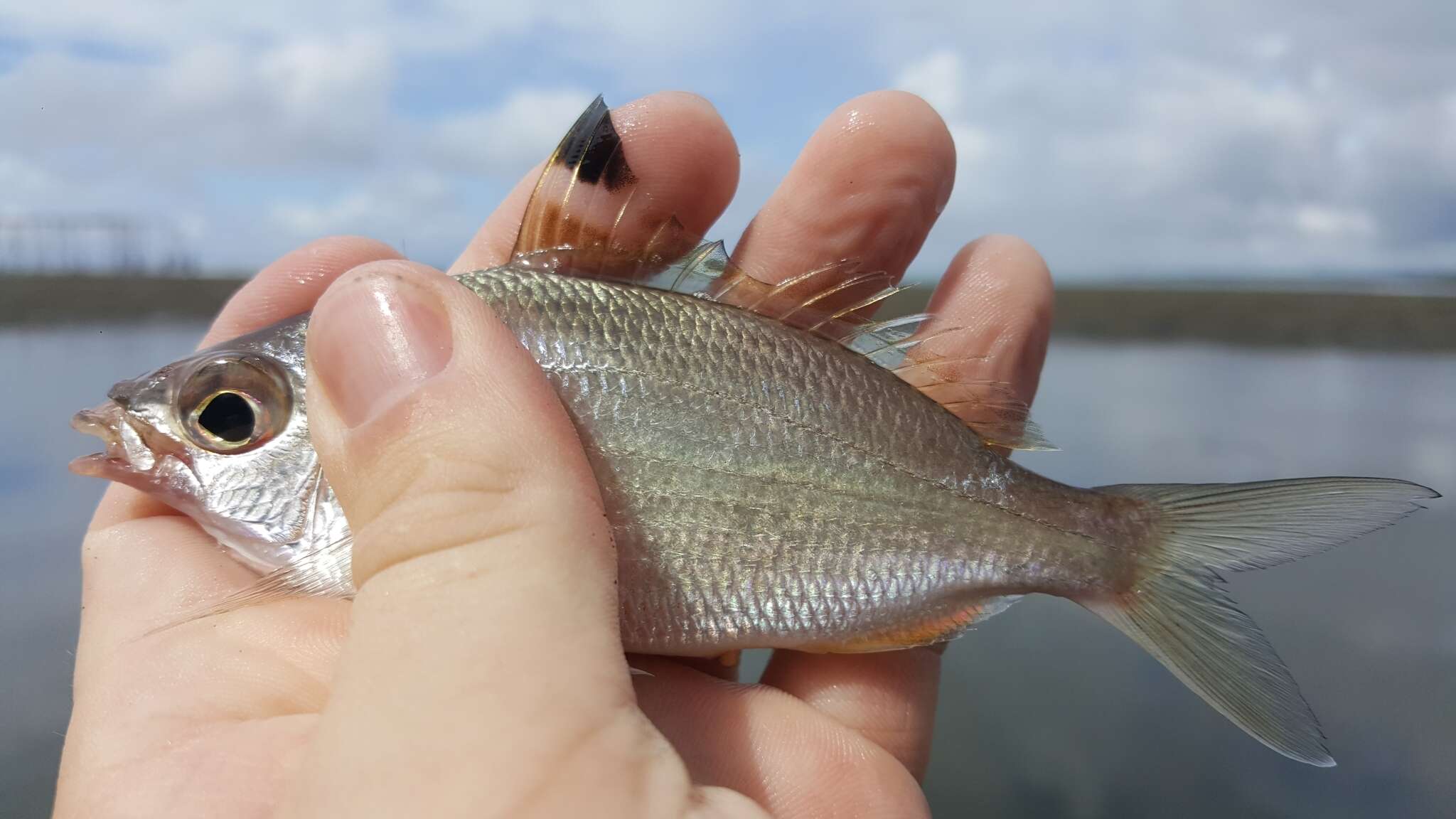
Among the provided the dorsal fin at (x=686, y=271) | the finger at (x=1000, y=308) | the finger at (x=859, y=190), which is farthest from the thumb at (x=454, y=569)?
the finger at (x=1000, y=308)

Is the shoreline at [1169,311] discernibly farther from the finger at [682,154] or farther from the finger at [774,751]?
the finger at [774,751]

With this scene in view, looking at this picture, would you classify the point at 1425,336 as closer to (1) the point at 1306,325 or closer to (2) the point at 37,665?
(1) the point at 1306,325

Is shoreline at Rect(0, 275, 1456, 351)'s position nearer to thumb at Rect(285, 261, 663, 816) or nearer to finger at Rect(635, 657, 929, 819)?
finger at Rect(635, 657, 929, 819)

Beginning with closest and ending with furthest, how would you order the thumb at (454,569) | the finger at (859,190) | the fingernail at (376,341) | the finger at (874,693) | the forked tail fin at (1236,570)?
the thumb at (454,569)
the fingernail at (376,341)
the forked tail fin at (1236,570)
the finger at (874,693)
the finger at (859,190)

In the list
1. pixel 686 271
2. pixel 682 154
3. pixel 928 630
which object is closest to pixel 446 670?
pixel 686 271

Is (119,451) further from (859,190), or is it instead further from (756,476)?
(859,190)

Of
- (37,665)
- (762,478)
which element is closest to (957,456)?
(762,478)
